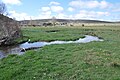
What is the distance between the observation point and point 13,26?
53.4 m

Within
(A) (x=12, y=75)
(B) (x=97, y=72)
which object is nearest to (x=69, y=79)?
(B) (x=97, y=72)

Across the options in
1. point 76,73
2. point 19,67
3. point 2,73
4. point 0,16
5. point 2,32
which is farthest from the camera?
point 0,16

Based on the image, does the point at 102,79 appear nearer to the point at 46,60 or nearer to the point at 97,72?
the point at 97,72

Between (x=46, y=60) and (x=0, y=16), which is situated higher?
(x=0, y=16)

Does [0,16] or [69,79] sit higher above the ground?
[0,16]

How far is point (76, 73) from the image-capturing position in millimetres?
17750

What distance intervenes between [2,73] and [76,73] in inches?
229

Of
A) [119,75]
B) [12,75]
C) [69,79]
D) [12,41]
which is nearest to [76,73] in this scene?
[69,79]

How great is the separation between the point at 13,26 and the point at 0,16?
165 inches

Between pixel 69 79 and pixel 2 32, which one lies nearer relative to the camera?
pixel 69 79

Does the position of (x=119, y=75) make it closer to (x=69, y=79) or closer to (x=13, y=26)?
(x=69, y=79)

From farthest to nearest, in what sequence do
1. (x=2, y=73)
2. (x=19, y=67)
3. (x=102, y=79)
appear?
(x=19, y=67), (x=2, y=73), (x=102, y=79)

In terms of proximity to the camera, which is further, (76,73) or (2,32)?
(2,32)

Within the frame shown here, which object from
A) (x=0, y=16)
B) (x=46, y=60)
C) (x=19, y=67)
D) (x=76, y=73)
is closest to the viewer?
(x=76, y=73)
